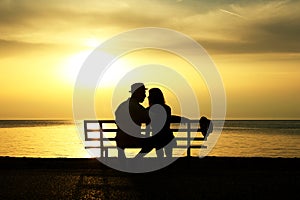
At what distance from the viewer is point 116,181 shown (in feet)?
43.9

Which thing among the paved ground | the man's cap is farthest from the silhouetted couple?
the paved ground

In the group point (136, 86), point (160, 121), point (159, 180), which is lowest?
point (159, 180)

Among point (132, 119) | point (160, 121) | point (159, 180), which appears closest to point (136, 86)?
point (132, 119)

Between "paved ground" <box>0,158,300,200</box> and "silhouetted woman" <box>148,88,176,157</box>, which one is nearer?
"paved ground" <box>0,158,300,200</box>

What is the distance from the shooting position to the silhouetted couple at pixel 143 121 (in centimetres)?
1500

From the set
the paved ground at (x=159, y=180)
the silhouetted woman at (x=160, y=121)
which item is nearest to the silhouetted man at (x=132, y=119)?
the silhouetted woman at (x=160, y=121)

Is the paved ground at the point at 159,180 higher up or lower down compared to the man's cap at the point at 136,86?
lower down

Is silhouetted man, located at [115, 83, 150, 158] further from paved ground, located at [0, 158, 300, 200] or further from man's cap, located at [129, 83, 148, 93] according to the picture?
paved ground, located at [0, 158, 300, 200]

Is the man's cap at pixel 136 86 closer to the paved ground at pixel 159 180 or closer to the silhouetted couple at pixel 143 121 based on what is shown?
the silhouetted couple at pixel 143 121

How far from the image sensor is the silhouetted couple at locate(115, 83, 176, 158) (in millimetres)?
15000

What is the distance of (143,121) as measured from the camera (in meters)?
15.1

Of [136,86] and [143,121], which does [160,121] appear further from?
[136,86]

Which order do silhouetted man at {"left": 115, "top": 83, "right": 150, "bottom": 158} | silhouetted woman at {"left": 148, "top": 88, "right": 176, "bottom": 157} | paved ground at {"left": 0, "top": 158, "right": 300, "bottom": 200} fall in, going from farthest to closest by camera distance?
1. silhouetted woman at {"left": 148, "top": 88, "right": 176, "bottom": 157}
2. silhouetted man at {"left": 115, "top": 83, "right": 150, "bottom": 158}
3. paved ground at {"left": 0, "top": 158, "right": 300, "bottom": 200}

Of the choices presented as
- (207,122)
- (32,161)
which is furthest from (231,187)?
(32,161)
